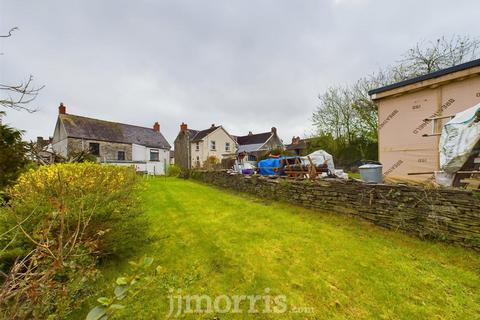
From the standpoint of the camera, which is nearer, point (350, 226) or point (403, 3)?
point (350, 226)

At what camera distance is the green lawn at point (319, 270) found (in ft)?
7.85

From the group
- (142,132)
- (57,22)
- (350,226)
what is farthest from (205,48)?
(142,132)

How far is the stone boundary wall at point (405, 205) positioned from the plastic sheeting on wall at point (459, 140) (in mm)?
904

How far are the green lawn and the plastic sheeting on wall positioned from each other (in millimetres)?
1818

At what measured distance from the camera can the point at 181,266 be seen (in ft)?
10.7

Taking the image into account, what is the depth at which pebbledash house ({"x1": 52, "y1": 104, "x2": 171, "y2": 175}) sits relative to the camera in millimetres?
21969

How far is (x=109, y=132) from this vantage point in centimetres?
2502

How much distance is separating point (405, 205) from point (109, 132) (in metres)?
29.2

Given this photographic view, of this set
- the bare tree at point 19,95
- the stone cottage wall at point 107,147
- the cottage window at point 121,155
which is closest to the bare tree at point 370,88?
the bare tree at point 19,95

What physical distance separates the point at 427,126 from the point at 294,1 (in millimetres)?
7494

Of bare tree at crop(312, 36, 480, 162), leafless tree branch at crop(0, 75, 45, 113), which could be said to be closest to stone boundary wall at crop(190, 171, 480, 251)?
leafless tree branch at crop(0, 75, 45, 113)

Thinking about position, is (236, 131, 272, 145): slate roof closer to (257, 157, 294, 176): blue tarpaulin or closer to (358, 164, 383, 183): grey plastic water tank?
(257, 157, 294, 176): blue tarpaulin

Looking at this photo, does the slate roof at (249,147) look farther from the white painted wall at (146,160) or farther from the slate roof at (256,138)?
the white painted wall at (146,160)

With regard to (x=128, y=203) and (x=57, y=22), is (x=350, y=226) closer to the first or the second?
(x=128, y=203)
